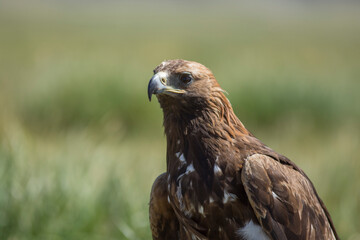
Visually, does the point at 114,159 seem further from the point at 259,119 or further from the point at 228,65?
the point at 228,65

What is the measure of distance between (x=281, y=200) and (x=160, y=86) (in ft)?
2.81

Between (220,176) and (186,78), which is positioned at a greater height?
(186,78)

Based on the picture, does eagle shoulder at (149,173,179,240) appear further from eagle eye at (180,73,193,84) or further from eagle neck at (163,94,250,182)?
eagle eye at (180,73,193,84)

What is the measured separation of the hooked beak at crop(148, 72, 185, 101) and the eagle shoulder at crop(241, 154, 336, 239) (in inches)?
21.2

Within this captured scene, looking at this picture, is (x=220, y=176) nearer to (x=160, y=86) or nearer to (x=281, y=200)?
(x=281, y=200)

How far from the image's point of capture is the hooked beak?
2781 millimetres

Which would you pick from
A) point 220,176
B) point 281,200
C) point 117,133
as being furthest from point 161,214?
point 117,133

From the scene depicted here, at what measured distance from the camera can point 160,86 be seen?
9.24ft

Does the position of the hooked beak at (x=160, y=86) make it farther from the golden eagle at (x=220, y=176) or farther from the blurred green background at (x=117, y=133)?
the blurred green background at (x=117, y=133)

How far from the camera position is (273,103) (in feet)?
29.8

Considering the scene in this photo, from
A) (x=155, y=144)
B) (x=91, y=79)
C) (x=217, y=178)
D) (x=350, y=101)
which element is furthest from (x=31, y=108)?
(x=217, y=178)

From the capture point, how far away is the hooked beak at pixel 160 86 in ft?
9.12

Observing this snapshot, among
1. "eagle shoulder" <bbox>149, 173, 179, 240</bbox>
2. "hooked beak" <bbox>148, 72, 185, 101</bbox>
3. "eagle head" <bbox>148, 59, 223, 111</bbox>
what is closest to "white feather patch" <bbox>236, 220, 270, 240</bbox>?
"eagle shoulder" <bbox>149, 173, 179, 240</bbox>

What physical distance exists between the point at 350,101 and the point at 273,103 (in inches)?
63.0
